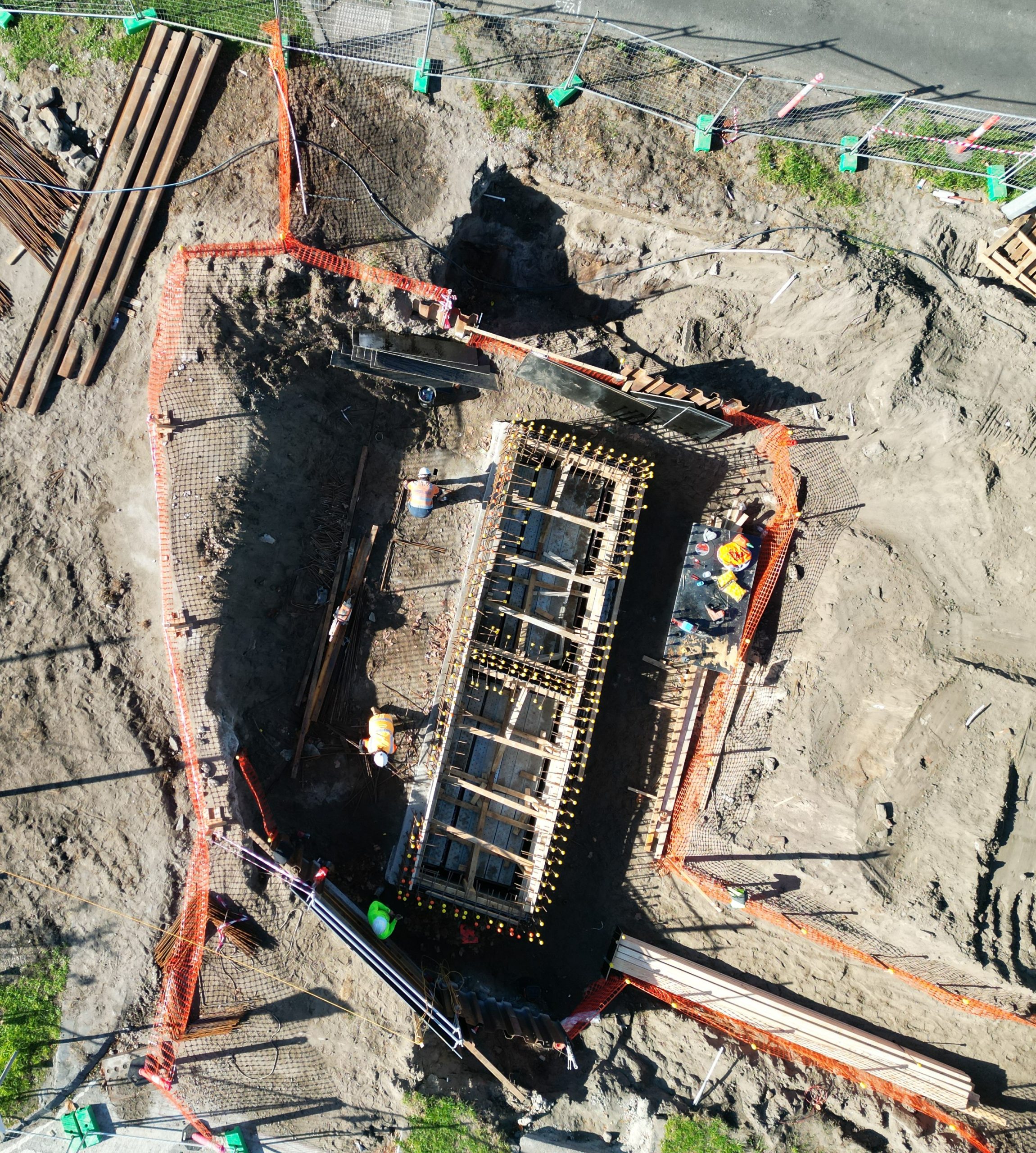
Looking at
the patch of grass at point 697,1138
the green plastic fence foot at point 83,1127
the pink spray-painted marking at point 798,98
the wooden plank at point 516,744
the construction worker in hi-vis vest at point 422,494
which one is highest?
the pink spray-painted marking at point 798,98

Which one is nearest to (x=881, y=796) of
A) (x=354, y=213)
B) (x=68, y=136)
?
(x=354, y=213)

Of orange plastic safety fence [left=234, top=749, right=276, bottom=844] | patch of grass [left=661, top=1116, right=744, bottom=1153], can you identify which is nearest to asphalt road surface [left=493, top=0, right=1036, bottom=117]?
orange plastic safety fence [left=234, top=749, right=276, bottom=844]

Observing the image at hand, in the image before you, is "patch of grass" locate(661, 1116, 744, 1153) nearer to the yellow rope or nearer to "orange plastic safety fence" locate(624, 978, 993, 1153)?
"orange plastic safety fence" locate(624, 978, 993, 1153)

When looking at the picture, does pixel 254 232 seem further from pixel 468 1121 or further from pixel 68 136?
pixel 468 1121

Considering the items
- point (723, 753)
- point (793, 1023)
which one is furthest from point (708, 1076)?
point (723, 753)

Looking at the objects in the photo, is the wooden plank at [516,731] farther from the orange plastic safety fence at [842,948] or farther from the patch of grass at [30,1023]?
the patch of grass at [30,1023]

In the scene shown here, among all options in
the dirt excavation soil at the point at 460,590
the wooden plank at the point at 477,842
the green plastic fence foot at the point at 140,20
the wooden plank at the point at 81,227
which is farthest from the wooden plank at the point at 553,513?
the green plastic fence foot at the point at 140,20
